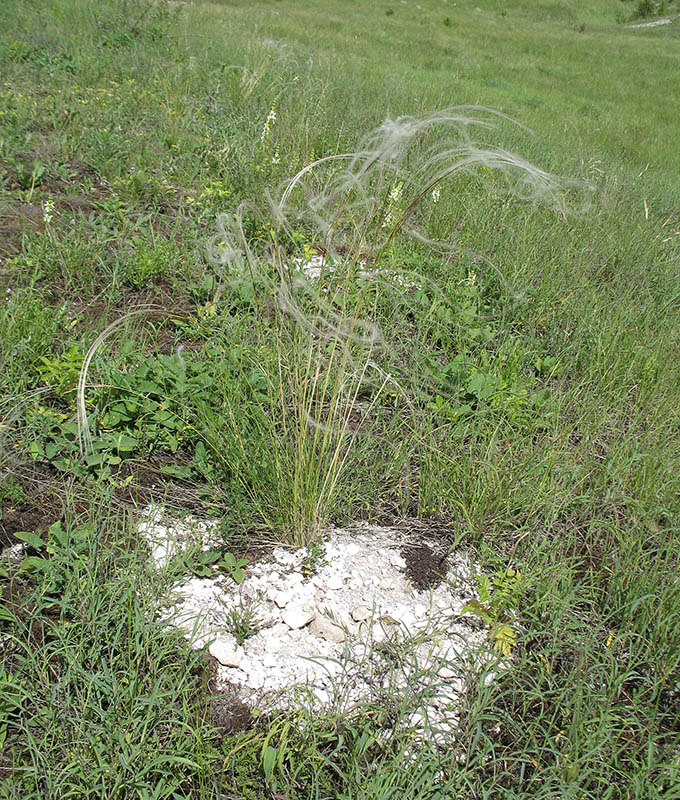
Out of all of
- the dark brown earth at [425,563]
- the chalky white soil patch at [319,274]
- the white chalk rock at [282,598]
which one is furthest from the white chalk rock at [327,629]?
the chalky white soil patch at [319,274]

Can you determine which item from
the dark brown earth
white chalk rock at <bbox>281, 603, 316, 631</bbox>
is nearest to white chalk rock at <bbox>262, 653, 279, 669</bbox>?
white chalk rock at <bbox>281, 603, 316, 631</bbox>

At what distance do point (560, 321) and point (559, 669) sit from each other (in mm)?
2050

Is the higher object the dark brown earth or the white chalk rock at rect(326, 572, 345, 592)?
the dark brown earth

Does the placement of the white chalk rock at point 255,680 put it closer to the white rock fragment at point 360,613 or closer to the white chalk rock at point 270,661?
the white chalk rock at point 270,661

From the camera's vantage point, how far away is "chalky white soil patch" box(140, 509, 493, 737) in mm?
1683

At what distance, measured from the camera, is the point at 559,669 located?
5.93 feet

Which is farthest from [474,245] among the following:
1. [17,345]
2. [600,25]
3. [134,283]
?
[600,25]

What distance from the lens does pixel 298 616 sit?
73.9 inches

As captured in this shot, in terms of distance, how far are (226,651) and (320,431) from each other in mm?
909

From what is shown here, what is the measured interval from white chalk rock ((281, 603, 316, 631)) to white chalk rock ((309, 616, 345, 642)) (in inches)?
0.8

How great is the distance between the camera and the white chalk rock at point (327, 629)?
1.84 meters

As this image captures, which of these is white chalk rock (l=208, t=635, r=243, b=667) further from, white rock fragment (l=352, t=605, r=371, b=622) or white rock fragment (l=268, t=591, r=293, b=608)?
white rock fragment (l=352, t=605, r=371, b=622)

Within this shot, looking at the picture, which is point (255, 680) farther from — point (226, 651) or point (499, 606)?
point (499, 606)

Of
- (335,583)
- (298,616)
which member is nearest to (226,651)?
(298,616)
